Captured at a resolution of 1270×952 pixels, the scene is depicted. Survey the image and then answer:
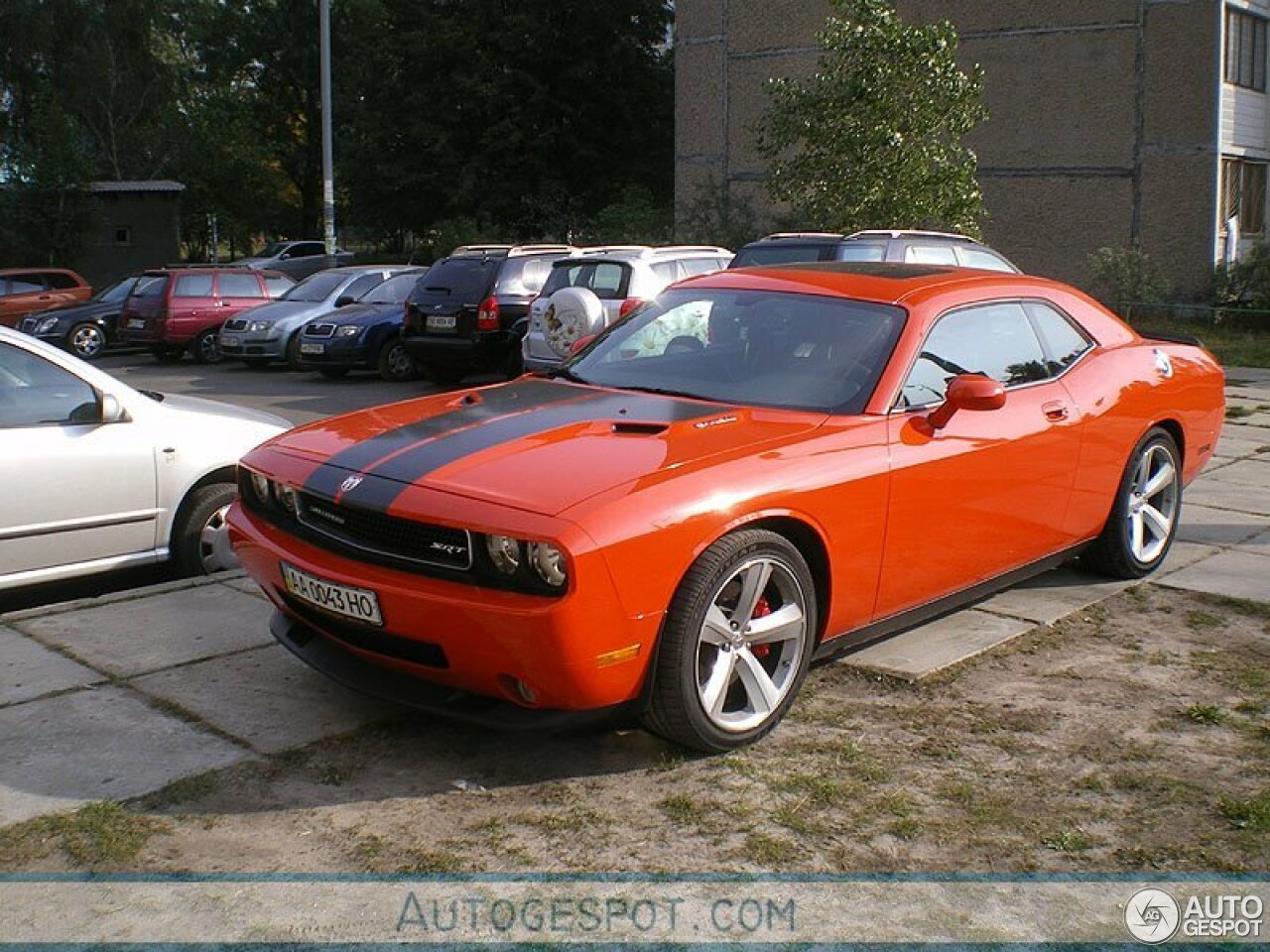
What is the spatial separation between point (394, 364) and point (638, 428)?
44.2ft

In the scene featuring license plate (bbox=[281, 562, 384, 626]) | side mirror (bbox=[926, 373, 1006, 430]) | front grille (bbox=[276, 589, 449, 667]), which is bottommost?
front grille (bbox=[276, 589, 449, 667])

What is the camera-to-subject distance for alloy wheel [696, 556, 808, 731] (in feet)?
14.6

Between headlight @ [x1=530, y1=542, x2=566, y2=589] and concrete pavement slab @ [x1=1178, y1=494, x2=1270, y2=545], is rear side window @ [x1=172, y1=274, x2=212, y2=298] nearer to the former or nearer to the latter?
concrete pavement slab @ [x1=1178, y1=494, x2=1270, y2=545]

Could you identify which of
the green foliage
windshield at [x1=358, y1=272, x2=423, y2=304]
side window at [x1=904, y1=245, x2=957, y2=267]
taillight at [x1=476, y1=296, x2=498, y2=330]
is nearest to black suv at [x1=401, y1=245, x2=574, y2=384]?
taillight at [x1=476, y1=296, x2=498, y2=330]

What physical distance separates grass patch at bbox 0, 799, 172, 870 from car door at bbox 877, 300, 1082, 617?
2.62 meters

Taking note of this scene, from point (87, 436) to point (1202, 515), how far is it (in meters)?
6.28

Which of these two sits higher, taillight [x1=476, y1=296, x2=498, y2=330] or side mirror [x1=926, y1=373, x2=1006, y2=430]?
taillight [x1=476, y1=296, x2=498, y2=330]

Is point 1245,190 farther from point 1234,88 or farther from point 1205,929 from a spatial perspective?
point 1205,929

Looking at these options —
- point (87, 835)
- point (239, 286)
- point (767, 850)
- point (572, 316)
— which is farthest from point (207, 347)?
point (767, 850)

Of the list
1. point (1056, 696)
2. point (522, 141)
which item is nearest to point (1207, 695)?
point (1056, 696)

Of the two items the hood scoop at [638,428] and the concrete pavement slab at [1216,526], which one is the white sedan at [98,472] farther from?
the concrete pavement slab at [1216,526]

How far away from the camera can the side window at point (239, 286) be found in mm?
21500

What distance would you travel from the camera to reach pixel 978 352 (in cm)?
575

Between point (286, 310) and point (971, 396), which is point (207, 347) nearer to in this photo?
point (286, 310)
